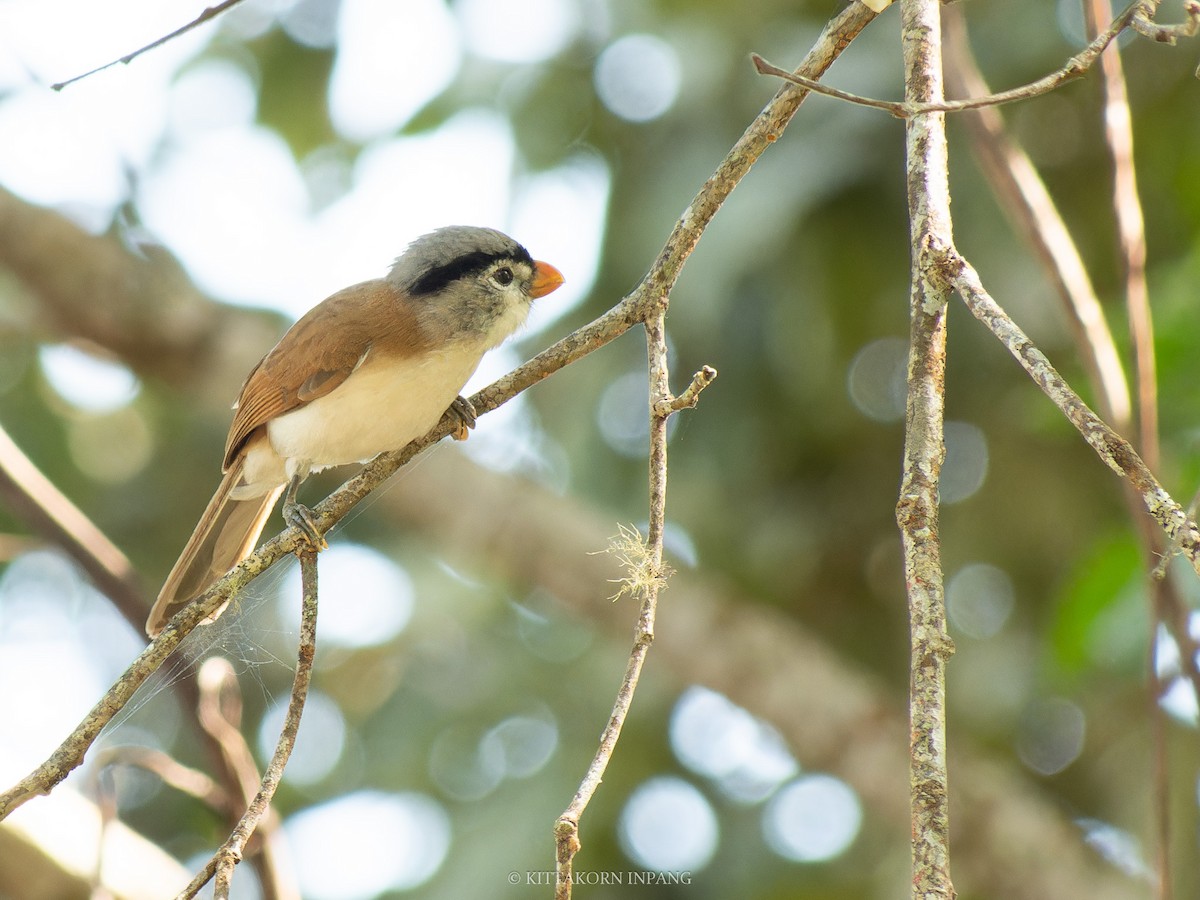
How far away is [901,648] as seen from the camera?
4.73 meters

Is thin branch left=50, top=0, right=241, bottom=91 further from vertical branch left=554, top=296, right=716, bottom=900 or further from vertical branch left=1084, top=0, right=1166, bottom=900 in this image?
vertical branch left=1084, top=0, right=1166, bottom=900

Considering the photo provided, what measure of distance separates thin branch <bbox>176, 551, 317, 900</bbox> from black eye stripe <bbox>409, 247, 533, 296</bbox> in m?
1.33

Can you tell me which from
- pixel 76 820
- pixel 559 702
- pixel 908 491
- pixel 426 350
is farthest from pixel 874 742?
pixel 908 491

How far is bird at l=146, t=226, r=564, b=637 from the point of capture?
9.59ft

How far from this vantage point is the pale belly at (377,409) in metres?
2.88

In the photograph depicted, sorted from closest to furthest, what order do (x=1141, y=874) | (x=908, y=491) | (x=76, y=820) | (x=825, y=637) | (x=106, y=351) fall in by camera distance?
(x=908, y=491) < (x=76, y=820) < (x=1141, y=874) < (x=106, y=351) < (x=825, y=637)

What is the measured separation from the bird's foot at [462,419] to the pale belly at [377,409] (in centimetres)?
3

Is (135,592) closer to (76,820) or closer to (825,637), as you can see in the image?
(76,820)

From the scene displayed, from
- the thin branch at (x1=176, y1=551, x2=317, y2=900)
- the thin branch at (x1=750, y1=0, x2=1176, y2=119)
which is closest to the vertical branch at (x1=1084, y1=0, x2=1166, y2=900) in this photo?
the thin branch at (x1=750, y1=0, x2=1176, y2=119)

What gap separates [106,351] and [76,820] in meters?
1.89

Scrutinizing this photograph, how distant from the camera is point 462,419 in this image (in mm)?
2891

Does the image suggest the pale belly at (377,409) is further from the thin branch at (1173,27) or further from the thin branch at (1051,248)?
the thin branch at (1173,27)

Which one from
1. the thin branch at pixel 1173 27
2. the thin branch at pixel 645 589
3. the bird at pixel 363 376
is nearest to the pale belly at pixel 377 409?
the bird at pixel 363 376

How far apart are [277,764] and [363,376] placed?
1.46 meters
